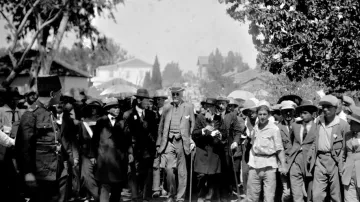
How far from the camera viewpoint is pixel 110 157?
8164 millimetres

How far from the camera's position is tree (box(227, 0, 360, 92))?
33.8 feet

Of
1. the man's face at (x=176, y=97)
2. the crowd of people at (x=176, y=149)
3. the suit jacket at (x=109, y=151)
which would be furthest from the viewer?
the man's face at (x=176, y=97)

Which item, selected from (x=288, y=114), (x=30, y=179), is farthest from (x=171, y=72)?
(x=30, y=179)

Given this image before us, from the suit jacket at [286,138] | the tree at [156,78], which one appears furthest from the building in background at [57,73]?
the tree at [156,78]

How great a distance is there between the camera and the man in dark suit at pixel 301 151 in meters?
8.15

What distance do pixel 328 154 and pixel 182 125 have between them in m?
3.14

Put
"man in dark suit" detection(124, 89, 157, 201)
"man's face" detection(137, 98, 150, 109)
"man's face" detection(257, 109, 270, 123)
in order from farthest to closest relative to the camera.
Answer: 1. "man's face" detection(137, 98, 150, 109)
2. "man in dark suit" detection(124, 89, 157, 201)
3. "man's face" detection(257, 109, 270, 123)

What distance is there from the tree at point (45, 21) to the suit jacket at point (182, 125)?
1458cm

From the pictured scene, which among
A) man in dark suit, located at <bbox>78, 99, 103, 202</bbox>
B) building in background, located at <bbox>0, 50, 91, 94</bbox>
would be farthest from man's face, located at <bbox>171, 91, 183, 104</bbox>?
building in background, located at <bbox>0, 50, 91, 94</bbox>

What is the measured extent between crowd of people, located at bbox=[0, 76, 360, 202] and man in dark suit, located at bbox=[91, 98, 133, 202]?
0.06 feet

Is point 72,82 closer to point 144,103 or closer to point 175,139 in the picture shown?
point 144,103

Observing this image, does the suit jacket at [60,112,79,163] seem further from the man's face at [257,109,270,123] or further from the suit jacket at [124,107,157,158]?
the man's face at [257,109,270,123]

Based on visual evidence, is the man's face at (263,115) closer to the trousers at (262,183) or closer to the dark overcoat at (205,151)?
the trousers at (262,183)

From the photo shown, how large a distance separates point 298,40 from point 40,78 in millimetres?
6368
